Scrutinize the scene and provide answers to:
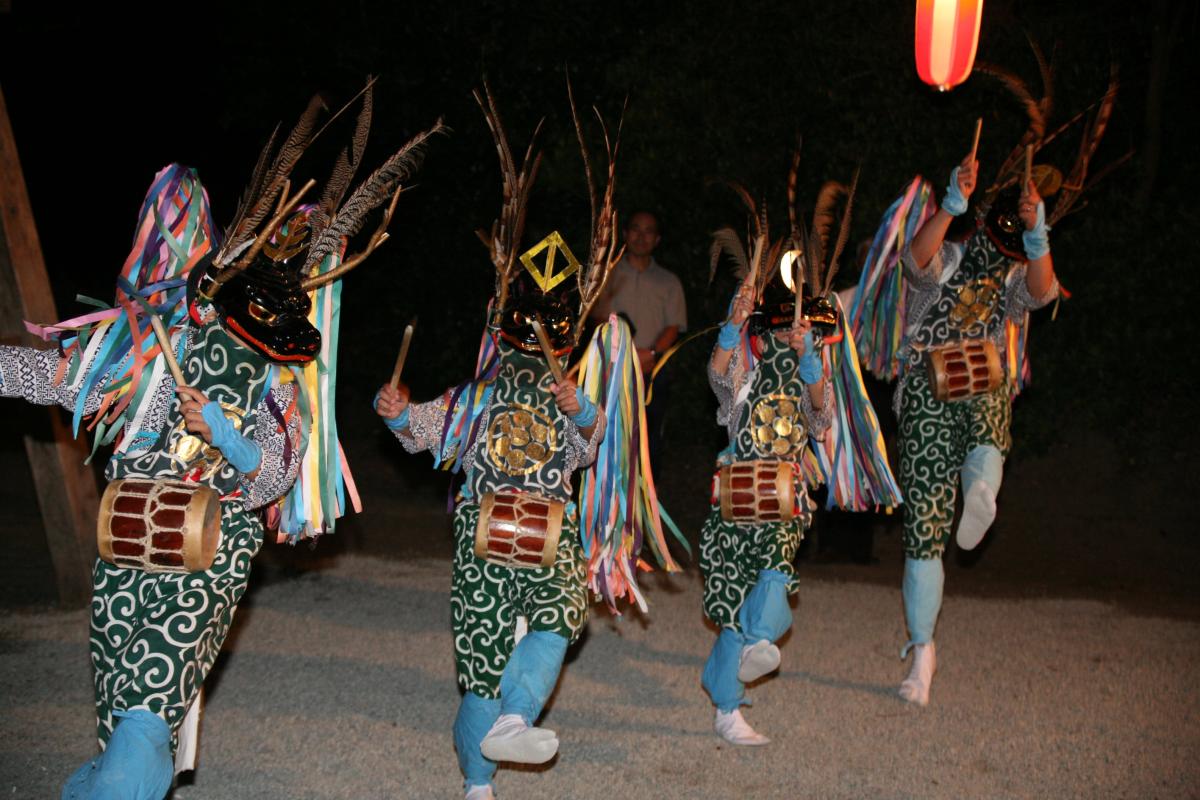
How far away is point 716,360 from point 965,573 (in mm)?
3961

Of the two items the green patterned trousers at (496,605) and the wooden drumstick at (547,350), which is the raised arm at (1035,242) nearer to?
the wooden drumstick at (547,350)

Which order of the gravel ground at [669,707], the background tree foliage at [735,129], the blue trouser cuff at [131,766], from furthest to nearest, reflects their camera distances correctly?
the background tree foliage at [735,129], the gravel ground at [669,707], the blue trouser cuff at [131,766]

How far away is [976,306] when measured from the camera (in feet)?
17.7

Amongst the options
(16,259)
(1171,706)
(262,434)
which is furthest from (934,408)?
(16,259)

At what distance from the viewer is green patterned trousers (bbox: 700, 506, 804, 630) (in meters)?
4.64

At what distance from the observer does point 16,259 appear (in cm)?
559

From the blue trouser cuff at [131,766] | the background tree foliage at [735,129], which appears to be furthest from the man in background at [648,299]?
the blue trouser cuff at [131,766]

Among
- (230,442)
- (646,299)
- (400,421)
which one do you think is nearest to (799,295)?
(400,421)

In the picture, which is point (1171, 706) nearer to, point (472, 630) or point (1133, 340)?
point (472, 630)

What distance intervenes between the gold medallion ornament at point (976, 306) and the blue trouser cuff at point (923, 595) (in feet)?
3.58

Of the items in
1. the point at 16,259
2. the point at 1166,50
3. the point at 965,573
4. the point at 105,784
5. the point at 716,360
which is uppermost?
the point at 1166,50

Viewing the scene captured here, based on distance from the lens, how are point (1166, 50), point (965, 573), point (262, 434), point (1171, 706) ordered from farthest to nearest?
point (1166, 50) < point (965, 573) < point (1171, 706) < point (262, 434)

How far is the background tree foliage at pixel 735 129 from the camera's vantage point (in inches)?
345

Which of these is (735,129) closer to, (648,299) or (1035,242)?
(648,299)
